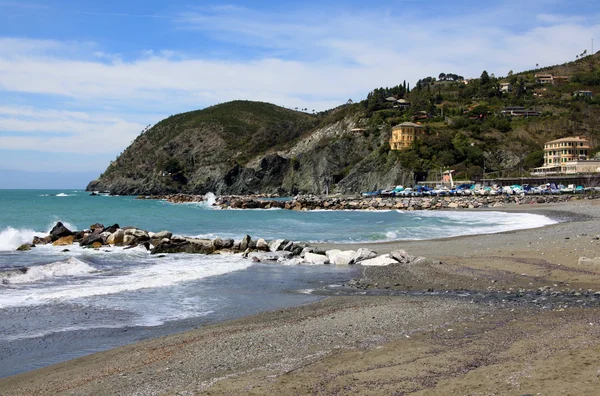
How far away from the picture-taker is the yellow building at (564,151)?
96.3 m

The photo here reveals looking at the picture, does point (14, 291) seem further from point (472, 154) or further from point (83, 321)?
point (472, 154)

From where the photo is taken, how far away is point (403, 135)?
105 meters

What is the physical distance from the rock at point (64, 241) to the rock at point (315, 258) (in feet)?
45.4

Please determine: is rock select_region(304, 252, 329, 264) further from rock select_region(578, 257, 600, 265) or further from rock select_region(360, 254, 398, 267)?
rock select_region(578, 257, 600, 265)

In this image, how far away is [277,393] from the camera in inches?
243

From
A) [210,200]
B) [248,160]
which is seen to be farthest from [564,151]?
[248,160]

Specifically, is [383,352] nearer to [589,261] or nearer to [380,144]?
[589,261]

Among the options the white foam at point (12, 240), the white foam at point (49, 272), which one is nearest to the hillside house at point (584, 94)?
the white foam at point (12, 240)

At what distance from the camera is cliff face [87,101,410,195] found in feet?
363

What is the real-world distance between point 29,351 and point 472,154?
99744mm

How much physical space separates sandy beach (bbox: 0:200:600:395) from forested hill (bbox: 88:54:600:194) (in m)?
86.0

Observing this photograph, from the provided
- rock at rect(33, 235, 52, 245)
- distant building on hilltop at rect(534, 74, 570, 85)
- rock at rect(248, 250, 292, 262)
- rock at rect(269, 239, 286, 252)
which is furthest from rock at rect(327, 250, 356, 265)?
distant building on hilltop at rect(534, 74, 570, 85)

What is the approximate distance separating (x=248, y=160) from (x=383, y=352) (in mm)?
137009

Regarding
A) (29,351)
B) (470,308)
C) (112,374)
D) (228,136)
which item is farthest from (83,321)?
(228,136)
